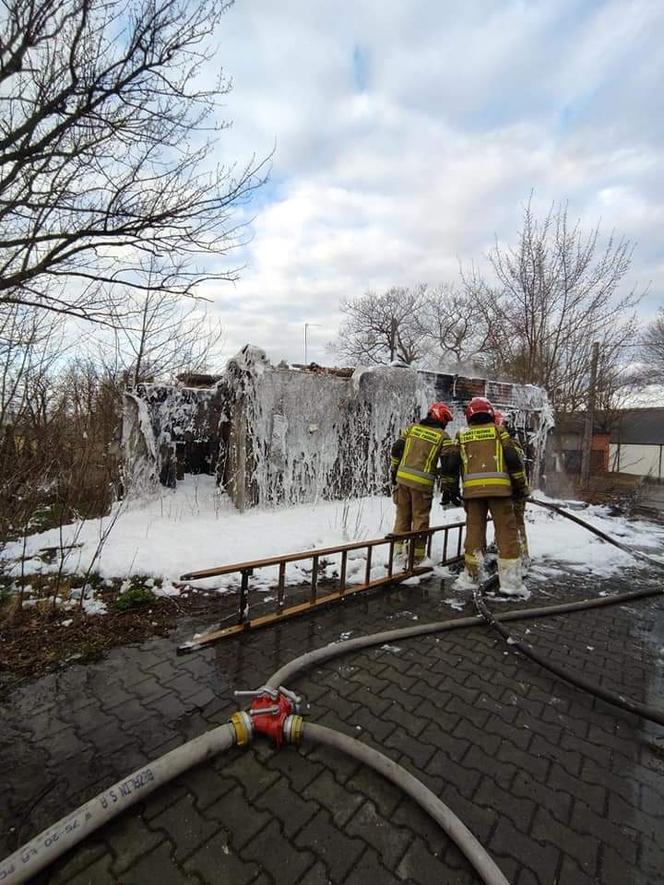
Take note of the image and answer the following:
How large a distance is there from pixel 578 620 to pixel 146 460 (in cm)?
719

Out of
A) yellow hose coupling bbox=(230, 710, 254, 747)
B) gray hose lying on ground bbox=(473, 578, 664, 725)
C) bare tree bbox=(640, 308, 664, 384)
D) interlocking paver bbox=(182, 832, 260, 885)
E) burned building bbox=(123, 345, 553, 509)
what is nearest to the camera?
interlocking paver bbox=(182, 832, 260, 885)

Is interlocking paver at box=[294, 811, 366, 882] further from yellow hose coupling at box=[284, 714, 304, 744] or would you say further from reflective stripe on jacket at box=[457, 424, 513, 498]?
reflective stripe on jacket at box=[457, 424, 513, 498]

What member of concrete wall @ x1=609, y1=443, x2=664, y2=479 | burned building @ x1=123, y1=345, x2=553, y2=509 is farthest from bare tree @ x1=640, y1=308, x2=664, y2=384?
burned building @ x1=123, y1=345, x2=553, y2=509

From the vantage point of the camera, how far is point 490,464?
175 inches

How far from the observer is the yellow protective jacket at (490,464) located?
4340 mm

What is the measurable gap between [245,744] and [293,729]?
0.81ft

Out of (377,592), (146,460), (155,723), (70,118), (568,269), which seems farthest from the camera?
(568,269)

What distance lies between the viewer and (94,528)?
618 cm

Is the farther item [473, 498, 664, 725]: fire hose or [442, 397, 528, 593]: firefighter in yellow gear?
[442, 397, 528, 593]: firefighter in yellow gear

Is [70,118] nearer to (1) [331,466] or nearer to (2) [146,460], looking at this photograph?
(2) [146,460]

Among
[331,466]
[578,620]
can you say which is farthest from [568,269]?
[578,620]

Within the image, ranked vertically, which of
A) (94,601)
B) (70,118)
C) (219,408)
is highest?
(70,118)

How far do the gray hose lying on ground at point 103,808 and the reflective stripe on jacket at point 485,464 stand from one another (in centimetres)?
321

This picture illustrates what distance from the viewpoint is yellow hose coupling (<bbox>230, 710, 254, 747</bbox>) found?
2.13 metres
